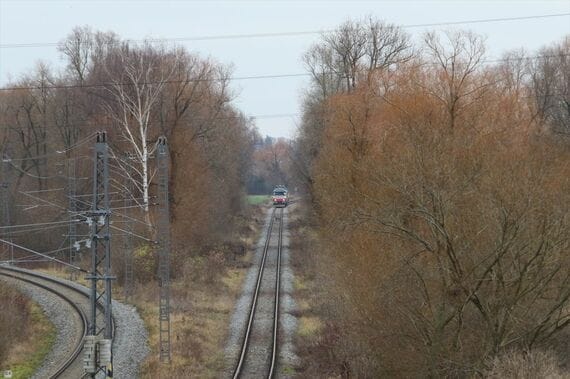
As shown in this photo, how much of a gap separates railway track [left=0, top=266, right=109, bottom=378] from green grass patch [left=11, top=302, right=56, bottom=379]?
1.87ft

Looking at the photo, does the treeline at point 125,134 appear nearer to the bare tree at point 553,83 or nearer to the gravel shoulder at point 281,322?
the gravel shoulder at point 281,322

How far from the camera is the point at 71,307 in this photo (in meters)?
31.9

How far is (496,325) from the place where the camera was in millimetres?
16703

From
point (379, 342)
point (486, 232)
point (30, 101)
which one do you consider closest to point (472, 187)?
point (486, 232)

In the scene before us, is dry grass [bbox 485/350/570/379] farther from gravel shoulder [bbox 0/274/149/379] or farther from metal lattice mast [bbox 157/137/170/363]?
gravel shoulder [bbox 0/274/149/379]

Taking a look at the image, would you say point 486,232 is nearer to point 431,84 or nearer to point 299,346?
point 299,346

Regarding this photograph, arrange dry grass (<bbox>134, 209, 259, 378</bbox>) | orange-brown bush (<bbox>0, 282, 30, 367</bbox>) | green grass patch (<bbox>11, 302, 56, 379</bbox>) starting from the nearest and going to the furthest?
dry grass (<bbox>134, 209, 259, 378</bbox>)
green grass patch (<bbox>11, 302, 56, 379</bbox>)
orange-brown bush (<bbox>0, 282, 30, 367</bbox>)

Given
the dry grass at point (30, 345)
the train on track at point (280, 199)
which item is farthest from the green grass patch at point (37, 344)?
the train on track at point (280, 199)

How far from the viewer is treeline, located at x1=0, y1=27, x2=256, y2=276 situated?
44375 millimetres

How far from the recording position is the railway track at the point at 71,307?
22625 mm

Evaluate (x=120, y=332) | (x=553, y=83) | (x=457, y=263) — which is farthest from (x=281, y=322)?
(x=553, y=83)

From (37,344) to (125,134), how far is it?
22567mm

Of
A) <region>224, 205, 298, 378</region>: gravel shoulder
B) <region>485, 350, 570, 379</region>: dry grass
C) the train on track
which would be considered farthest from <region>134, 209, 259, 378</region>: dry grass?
the train on track

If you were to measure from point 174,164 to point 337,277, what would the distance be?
25.2m
